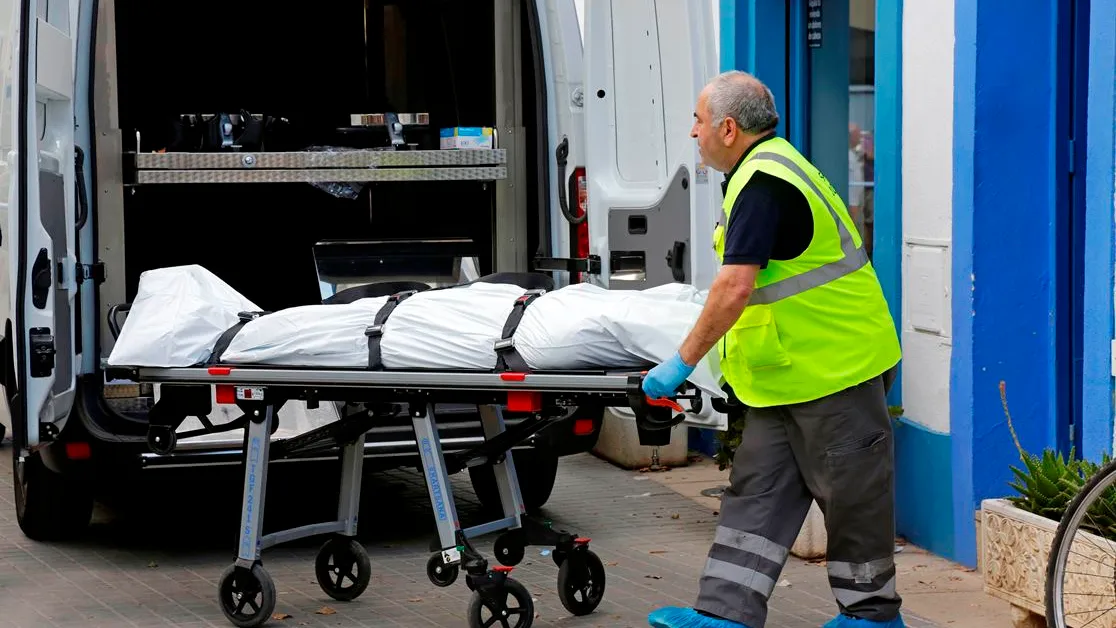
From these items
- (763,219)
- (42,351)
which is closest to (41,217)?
(42,351)

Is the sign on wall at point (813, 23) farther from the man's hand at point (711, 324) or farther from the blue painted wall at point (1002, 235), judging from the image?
the man's hand at point (711, 324)

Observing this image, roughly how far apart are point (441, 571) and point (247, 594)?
2.08ft

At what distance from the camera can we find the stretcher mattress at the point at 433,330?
4.80m

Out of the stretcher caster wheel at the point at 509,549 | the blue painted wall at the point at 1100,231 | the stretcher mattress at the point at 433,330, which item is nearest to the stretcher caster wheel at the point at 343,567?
the stretcher caster wheel at the point at 509,549

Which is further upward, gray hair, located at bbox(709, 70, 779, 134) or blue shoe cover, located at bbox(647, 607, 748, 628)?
gray hair, located at bbox(709, 70, 779, 134)

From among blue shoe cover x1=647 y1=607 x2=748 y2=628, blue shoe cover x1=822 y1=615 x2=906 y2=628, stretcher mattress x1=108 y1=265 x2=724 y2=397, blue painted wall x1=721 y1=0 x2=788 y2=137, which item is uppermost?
blue painted wall x1=721 y1=0 x2=788 y2=137

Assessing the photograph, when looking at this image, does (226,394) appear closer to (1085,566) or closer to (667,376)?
(667,376)

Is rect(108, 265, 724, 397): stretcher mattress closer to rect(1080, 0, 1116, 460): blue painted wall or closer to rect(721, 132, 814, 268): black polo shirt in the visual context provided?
rect(721, 132, 814, 268): black polo shirt

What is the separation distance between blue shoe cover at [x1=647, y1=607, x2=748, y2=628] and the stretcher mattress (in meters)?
0.66

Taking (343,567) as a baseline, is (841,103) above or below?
above

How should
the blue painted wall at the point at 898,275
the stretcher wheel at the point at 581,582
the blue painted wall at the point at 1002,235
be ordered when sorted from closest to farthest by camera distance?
the stretcher wheel at the point at 581,582, the blue painted wall at the point at 1002,235, the blue painted wall at the point at 898,275

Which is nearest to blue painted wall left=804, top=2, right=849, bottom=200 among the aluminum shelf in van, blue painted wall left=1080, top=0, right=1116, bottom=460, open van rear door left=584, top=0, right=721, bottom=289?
open van rear door left=584, top=0, right=721, bottom=289

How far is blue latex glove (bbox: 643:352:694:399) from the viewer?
4438 millimetres

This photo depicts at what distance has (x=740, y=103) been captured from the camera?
14.6ft
